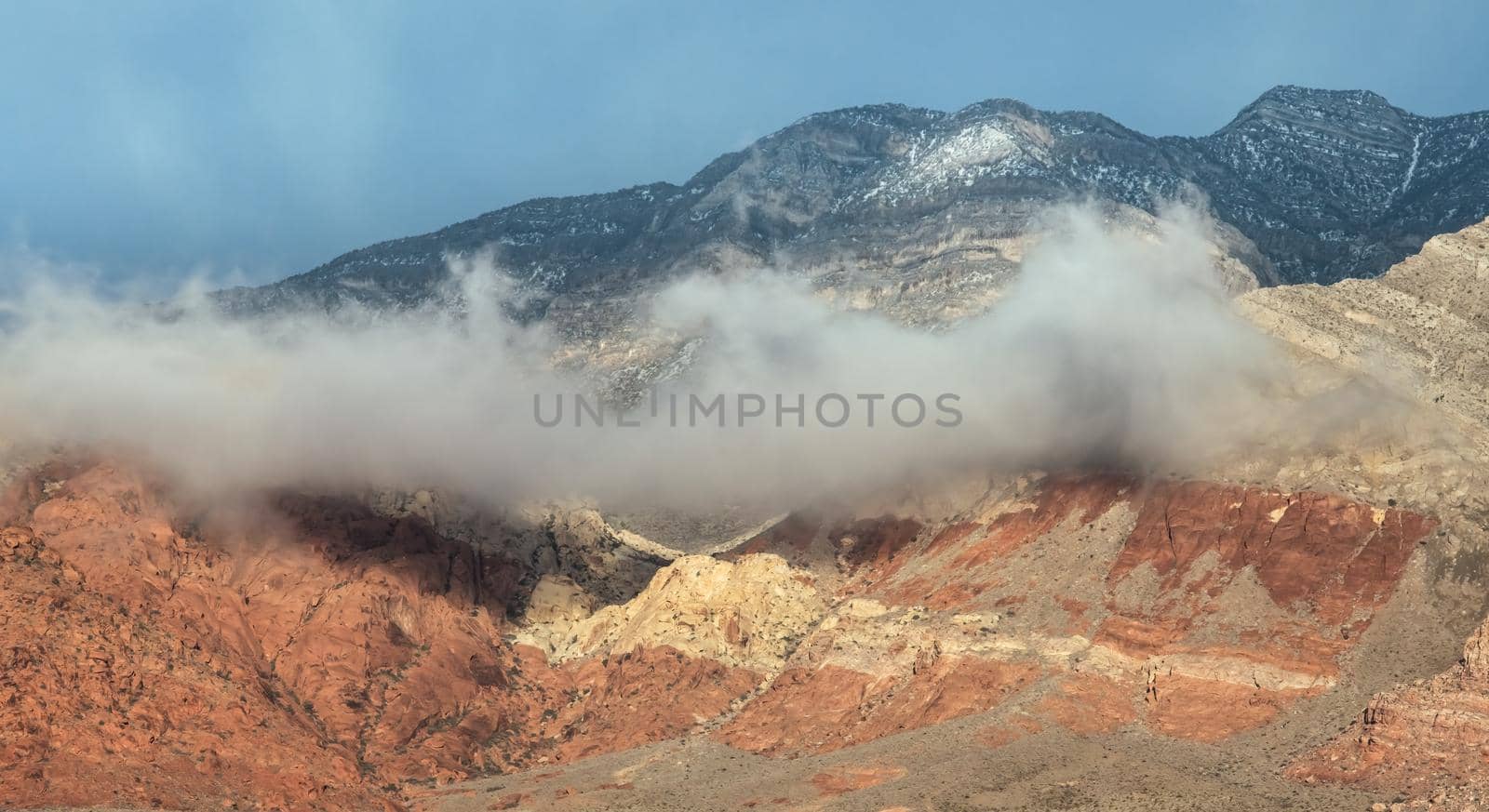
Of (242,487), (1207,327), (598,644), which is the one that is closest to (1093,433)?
(1207,327)

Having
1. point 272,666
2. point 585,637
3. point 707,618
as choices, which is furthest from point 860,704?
point 272,666

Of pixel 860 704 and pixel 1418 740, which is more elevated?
pixel 1418 740

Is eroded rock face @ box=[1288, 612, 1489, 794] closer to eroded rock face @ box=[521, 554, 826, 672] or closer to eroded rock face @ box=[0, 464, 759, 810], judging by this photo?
eroded rock face @ box=[0, 464, 759, 810]

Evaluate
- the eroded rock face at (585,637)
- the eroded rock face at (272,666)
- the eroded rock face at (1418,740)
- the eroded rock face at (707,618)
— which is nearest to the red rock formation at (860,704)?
the eroded rock face at (585,637)

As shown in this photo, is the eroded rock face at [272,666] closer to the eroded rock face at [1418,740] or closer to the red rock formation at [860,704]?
the red rock formation at [860,704]

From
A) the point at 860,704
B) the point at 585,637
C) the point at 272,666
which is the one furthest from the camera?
the point at 585,637

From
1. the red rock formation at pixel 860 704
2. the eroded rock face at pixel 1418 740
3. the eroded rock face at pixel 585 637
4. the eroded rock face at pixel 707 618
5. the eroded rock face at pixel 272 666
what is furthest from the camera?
the eroded rock face at pixel 707 618

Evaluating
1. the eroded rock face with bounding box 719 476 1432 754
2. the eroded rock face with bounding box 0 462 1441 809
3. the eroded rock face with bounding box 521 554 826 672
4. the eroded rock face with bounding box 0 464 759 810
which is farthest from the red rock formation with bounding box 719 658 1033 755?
the eroded rock face with bounding box 521 554 826 672

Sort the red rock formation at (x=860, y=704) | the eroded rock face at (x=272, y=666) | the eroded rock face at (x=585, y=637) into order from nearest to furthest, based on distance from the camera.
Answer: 1. the eroded rock face at (x=272, y=666)
2. the eroded rock face at (x=585, y=637)
3. the red rock formation at (x=860, y=704)

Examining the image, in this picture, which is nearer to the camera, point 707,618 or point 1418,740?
point 1418,740

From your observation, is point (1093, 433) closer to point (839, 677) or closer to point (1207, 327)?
point (1207, 327)

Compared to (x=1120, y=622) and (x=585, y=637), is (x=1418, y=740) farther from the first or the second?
(x=585, y=637)

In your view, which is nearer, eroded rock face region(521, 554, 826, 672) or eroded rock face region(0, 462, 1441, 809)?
eroded rock face region(0, 462, 1441, 809)
